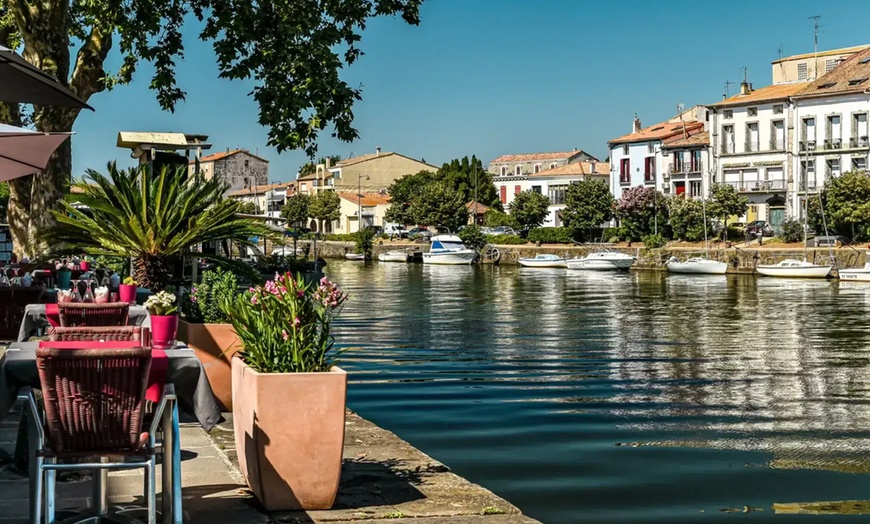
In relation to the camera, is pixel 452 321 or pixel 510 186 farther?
pixel 510 186

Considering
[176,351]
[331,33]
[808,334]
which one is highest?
[331,33]

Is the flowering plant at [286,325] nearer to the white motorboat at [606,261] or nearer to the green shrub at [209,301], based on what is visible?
the green shrub at [209,301]

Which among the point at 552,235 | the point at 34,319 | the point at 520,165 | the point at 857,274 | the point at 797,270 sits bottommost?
the point at 857,274

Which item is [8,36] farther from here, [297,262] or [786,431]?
[297,262]

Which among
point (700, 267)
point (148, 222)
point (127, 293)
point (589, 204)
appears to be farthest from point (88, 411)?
point (589, 204)

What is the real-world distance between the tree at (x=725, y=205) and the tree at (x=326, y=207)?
5998cm

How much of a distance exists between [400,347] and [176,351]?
20.6 m

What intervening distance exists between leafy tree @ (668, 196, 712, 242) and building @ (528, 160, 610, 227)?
1092 inches

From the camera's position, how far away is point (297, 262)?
144ft

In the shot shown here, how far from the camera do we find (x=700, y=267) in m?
69.5

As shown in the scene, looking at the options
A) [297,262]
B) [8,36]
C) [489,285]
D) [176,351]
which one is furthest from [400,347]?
[489,285]

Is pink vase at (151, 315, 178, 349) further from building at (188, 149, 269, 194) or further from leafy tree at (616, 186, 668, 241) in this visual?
building at (188, 149, 269, 194)

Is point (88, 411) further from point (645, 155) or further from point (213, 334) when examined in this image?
point (645, 155)

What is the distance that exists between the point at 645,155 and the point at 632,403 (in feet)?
260
